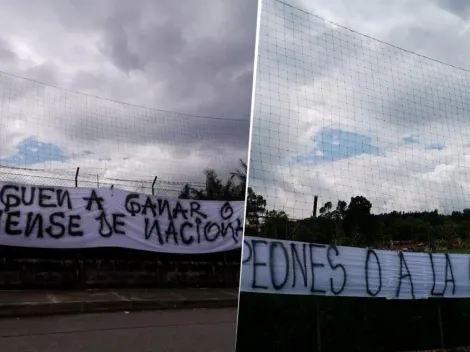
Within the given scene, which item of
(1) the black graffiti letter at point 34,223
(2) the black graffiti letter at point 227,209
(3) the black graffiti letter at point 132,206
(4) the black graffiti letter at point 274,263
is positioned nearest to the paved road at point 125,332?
(4) the black graffiti letter at point 274,263

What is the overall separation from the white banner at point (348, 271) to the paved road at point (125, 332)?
34cm

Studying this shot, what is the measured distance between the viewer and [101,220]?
566 centimetres

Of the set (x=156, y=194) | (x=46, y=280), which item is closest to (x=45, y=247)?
(x=46, y=280)

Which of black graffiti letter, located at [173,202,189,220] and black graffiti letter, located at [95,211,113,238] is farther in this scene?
black graffiti letter, located at [173,202,189,220]

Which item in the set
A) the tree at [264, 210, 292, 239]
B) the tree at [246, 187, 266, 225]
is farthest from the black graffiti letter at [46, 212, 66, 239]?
the tree at [246, 187, 266, 225]

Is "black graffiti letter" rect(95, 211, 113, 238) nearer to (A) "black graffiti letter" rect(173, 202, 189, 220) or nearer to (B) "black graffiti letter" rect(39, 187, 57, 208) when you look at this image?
(B) "black graffiti letter" rect(39, 187, 57, 208)

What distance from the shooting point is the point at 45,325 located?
379 cm

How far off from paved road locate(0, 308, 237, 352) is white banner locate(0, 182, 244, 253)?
0.91 m

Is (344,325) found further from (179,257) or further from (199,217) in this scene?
(199,217)

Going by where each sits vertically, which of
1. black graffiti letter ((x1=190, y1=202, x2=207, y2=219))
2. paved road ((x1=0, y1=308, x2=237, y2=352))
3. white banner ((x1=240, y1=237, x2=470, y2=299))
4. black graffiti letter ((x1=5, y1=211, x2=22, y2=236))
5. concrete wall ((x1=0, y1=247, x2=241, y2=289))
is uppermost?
black graffiti letter ((x1=190, y1=202, x2=207, y2=219))

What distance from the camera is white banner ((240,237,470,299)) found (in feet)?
9.43

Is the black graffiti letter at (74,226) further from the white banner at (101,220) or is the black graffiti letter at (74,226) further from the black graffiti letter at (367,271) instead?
the black graffiti letter at (367,271)

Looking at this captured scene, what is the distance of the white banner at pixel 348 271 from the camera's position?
113 inches

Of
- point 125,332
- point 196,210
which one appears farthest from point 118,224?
point 125,332
